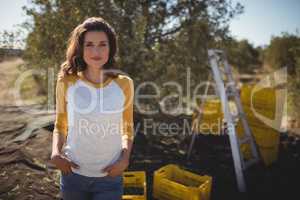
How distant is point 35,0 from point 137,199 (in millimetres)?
4546

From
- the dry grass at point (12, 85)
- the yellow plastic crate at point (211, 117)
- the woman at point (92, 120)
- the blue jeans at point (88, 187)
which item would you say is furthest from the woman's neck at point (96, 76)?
the dry grass at point (12, 85)

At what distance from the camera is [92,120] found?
86.7 inches

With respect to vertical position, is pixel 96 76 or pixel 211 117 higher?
pixel 96 76

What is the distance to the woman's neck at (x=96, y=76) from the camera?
2336 mm

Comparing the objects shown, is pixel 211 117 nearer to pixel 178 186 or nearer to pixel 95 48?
pixel 178 186

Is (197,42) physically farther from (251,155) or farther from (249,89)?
(251,155)

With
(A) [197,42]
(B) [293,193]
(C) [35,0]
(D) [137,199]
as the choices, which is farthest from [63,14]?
(B) [293,193]

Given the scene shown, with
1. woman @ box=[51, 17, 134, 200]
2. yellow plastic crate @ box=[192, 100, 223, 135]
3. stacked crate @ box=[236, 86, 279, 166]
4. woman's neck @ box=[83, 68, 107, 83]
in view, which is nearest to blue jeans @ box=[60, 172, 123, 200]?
woman @ box=[51, 17, 134, 200]

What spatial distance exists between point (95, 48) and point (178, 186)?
2711 mm

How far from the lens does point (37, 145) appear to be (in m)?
5.11

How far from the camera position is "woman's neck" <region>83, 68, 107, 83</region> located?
2.34m

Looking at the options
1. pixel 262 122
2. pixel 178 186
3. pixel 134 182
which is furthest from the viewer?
pixel 262 122

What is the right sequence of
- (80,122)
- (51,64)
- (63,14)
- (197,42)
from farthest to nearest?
1. (197,42)
2. (51,64)
3. (63,14)
4. (80,122)

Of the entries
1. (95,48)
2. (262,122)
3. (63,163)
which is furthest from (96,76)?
(262,122)
